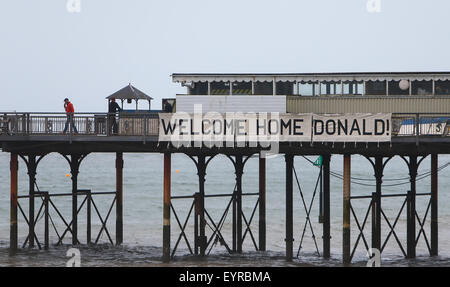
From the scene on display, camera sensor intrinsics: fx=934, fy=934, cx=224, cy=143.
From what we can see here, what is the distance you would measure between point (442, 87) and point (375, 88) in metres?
2.69

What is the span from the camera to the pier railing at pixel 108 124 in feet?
113

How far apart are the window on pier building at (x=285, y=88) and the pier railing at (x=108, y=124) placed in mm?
4771

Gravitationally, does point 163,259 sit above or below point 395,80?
below

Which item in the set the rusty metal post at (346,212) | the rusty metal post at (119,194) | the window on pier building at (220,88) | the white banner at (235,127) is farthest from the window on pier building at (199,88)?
the rusty metal post at (346,212)

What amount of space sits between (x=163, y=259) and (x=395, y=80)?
462 inches

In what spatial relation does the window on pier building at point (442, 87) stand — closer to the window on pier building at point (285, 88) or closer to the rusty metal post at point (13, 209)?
the window on pier building at point (285, 88)

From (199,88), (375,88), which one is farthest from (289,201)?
(199,88)

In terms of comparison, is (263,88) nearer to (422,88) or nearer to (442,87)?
(422,88)

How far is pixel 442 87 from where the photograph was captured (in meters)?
37.8
